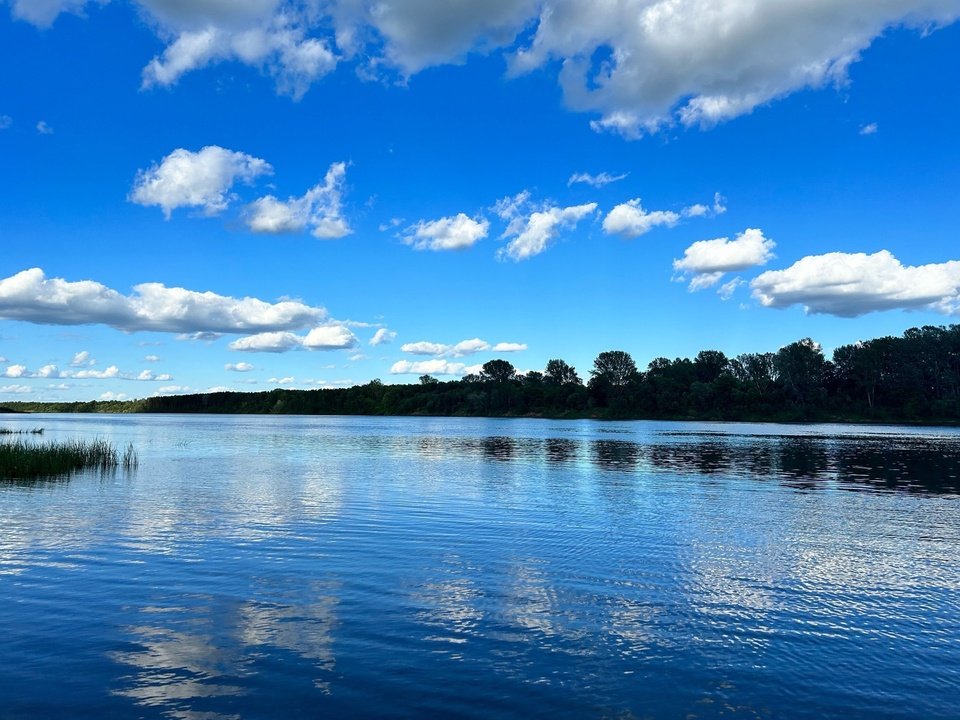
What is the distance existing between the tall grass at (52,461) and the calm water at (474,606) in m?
9.23

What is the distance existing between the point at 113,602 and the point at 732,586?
18.2m

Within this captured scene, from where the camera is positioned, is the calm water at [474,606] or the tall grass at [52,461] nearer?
the calm water at [474,606]

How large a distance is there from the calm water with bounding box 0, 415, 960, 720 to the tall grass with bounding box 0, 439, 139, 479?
30.3ft

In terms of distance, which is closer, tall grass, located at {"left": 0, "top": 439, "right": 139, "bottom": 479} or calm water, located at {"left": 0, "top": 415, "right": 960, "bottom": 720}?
calm water, located at {"left": 0, "top": 415, "right": 960, "bottom": 720}

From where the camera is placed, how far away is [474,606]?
18266 mm

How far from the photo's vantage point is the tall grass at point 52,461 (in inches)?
1924

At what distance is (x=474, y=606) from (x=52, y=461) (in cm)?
4729

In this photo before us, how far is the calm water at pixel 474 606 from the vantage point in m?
12.7

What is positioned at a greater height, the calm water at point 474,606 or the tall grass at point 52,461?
the tall grass at point 52,461

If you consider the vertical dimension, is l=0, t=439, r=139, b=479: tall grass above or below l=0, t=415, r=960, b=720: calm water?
above

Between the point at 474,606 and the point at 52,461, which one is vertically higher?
the point at 52,461

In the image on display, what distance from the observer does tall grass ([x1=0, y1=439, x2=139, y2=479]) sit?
48875 millimetres

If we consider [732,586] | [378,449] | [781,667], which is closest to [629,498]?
[732,586]

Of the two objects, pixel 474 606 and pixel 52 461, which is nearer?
pixel 474 606
